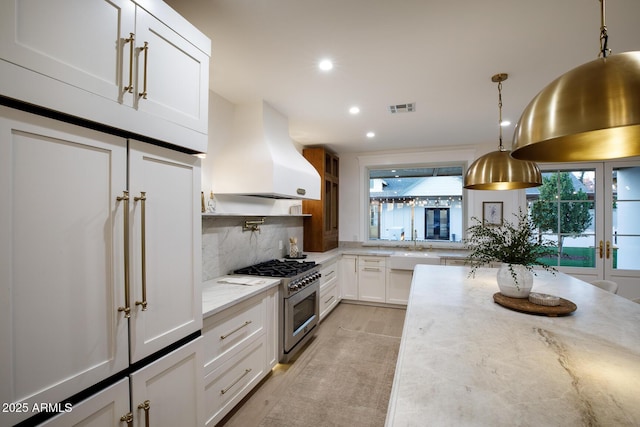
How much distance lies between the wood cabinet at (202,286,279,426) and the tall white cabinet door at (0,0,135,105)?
1335 millimetres

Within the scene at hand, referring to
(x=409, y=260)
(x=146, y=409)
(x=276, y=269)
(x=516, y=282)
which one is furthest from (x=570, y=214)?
(x=146, y=409)

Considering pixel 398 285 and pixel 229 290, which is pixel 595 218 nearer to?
pixel 398 285

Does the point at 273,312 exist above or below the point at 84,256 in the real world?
below

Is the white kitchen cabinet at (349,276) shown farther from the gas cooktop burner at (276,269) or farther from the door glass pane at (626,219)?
the door glass pane at (626,219)

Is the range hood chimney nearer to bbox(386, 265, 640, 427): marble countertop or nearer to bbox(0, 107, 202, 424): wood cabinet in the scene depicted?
bbox(0, 107, 202, 424): wood cabinet

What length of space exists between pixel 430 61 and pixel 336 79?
0.71m

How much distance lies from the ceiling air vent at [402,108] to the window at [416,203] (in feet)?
6.79

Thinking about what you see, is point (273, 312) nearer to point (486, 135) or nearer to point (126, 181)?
point (126, 181)

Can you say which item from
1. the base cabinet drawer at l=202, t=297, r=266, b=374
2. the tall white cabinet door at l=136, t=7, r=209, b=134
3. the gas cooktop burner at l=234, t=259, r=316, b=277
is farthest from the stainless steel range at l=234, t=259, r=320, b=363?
the tall white cabinet door at l=136, t=7, r=209, b=134

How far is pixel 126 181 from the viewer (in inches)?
44.1

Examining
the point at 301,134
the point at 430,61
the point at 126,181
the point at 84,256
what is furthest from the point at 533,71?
the point at 84,256

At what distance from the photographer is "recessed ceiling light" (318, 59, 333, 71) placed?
2037 millimetres

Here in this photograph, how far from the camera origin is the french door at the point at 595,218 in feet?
12.3

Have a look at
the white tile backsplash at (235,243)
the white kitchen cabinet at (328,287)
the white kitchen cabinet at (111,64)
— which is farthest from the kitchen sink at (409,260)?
the white kitchen cabinet at (111,64)
